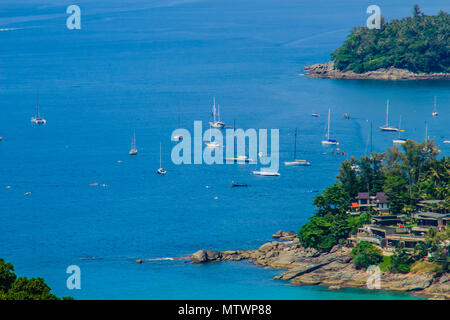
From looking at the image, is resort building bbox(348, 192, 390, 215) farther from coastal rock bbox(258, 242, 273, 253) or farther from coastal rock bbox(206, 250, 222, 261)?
coastal rock bbox(206, 250, 222, 261)

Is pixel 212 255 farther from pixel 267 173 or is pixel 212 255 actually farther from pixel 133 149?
pixel 133 149

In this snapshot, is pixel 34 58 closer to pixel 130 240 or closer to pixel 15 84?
pixel 15 84

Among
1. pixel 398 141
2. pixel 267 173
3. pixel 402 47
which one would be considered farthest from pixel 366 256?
pixel 402 47

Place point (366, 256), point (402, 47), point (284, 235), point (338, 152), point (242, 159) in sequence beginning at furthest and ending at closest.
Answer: point (402, 47) → point (338, 152) → point (242, 159) → point (284, 235) → point (366, 256)

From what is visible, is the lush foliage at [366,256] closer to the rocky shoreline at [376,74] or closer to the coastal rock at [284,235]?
the coastal rock at [284,235]

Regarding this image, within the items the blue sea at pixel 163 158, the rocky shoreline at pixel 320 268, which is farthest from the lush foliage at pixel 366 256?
the blue sea at pixel 163 158
